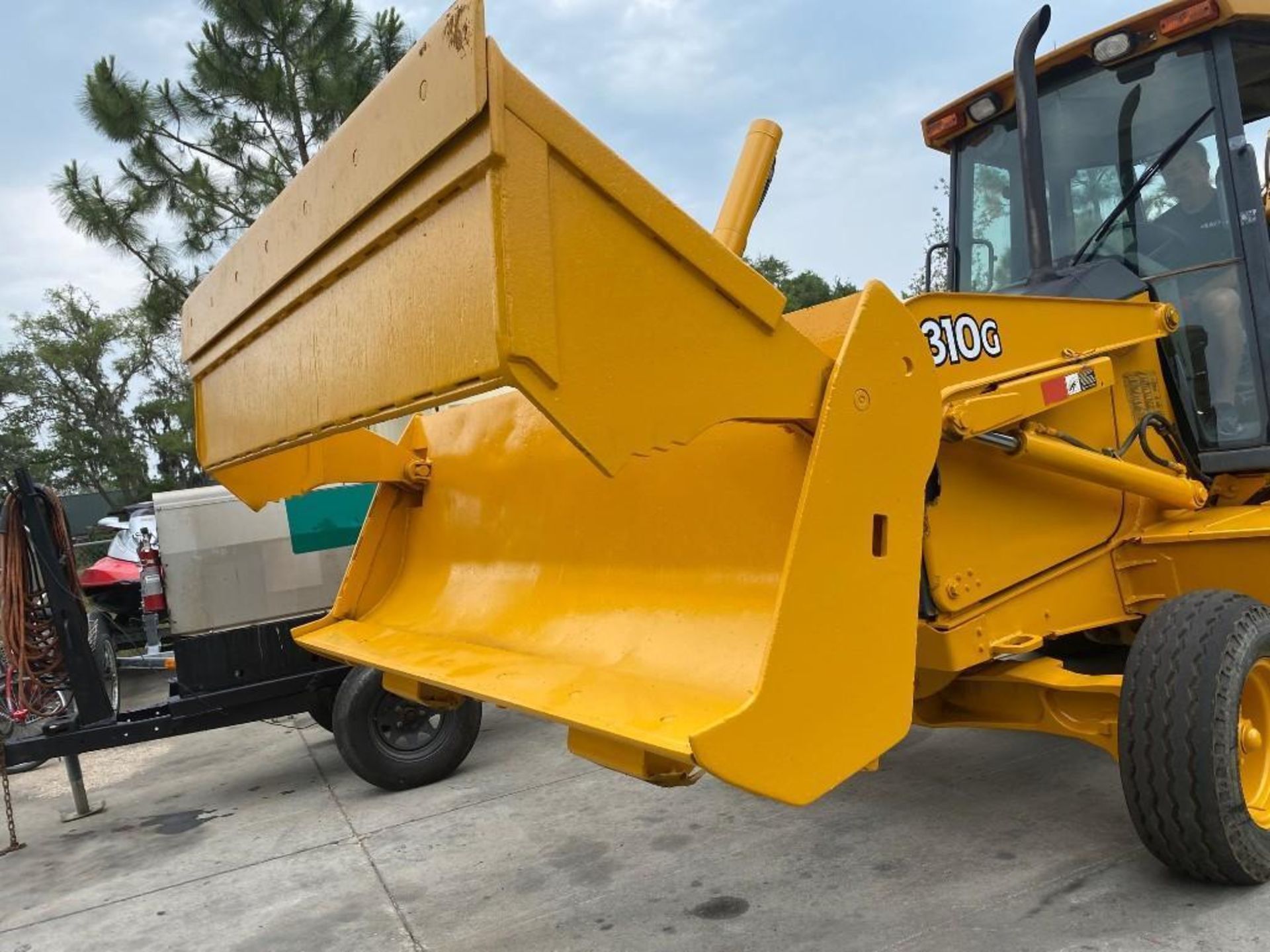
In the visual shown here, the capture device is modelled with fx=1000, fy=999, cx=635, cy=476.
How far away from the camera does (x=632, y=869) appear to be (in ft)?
12.2

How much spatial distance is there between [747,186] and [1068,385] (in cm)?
130

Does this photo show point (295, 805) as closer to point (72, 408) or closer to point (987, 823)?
point (987, 823)

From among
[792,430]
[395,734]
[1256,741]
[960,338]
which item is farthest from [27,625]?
[1256,741]

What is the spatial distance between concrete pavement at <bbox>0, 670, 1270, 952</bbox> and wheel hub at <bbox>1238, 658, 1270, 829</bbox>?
31 centimetres

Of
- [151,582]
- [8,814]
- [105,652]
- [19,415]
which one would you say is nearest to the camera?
[8,814]

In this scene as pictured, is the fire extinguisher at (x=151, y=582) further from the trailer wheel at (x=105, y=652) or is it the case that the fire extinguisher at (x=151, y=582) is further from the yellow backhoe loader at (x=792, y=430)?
the yellow backhoe loader at (x=792, y=430)

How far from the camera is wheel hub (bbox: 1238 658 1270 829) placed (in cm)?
312

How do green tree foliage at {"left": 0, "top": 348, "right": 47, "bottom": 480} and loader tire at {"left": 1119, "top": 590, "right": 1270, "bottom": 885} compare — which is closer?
loader tire at {"left": 1119, "top": 590, "right": 1270, "bottom": 885}

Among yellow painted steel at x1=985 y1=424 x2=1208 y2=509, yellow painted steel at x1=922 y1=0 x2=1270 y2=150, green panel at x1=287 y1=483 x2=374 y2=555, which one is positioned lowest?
yellow painted steel at x1=985 y1=424 x2=1208 y2=509

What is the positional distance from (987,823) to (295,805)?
3.43 metres

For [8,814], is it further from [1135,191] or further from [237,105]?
[237,105]

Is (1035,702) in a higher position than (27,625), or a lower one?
lower

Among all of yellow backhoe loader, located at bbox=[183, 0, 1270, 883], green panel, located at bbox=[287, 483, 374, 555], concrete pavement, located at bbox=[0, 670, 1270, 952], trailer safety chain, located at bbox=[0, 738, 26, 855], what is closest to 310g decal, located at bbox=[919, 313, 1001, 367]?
yellow backhoe loader, located at bbox=[183, 0, 1270, 883]

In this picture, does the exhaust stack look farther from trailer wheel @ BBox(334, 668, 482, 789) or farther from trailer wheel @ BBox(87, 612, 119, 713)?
trailer wheel @ BBox(87, 612, 119, 713)
